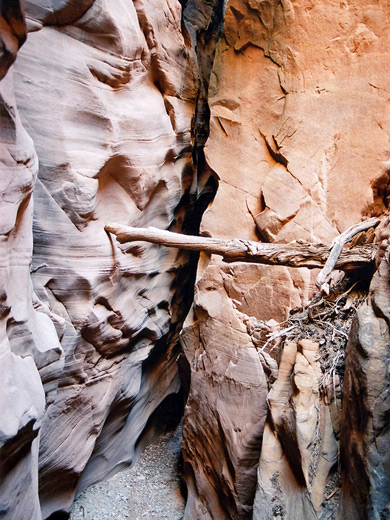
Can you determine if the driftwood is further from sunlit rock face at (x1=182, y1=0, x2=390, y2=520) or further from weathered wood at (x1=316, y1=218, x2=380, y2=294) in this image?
sunlit rock face at (x1=182, y1=0, x2=390, y2=520)

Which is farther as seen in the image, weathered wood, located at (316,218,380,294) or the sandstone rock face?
weathered wood, located at (316,218,380,294)

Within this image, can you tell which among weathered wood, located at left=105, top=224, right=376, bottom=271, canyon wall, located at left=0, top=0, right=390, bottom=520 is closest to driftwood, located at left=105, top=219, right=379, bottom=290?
weathered wood, located at left=105, top=224, right=376, bottom=271

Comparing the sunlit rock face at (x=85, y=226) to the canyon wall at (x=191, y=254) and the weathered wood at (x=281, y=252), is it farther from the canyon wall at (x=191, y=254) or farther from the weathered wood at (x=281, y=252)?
the weathered wood at (x=281, y=252)

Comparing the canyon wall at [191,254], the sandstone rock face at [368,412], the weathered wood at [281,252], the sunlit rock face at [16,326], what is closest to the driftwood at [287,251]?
the weathered wood at [281,252]

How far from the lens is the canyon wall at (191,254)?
11.8 feet

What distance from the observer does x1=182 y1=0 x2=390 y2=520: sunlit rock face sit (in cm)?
531

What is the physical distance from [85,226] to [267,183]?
2.44 metres

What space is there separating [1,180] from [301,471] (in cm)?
325

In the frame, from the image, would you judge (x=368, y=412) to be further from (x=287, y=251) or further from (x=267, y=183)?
(x=267, y=183)

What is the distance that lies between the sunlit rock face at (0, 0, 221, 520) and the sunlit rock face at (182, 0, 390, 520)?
2.29ft

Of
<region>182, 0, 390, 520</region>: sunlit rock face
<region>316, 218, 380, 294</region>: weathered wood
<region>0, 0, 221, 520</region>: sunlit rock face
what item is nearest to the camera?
<region>0, 0, 221, 520</region>: sunlit rock face

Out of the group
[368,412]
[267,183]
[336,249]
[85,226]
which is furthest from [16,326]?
[267,183]

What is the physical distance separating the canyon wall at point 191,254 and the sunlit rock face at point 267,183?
2cm

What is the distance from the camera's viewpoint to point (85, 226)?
4961 mm
